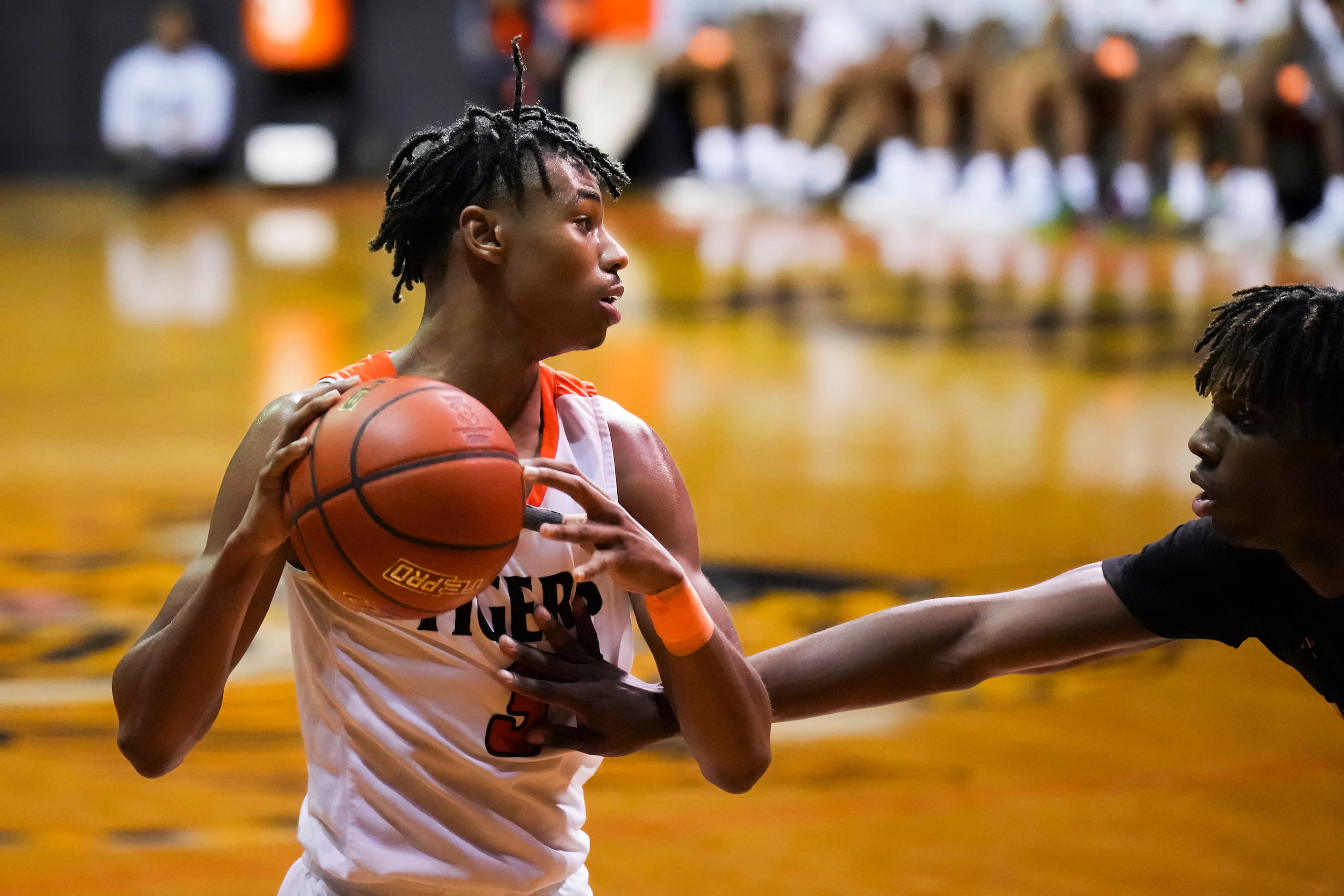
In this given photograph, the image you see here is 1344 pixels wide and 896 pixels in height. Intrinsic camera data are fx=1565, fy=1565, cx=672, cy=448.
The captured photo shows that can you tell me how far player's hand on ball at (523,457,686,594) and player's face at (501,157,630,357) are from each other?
0.63 feet

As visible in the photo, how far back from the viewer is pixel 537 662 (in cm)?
196

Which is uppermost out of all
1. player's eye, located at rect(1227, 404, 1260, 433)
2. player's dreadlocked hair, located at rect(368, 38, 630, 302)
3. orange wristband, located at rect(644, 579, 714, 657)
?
player's dreadlocked hair, located at rect(368, 38, 630, 302)

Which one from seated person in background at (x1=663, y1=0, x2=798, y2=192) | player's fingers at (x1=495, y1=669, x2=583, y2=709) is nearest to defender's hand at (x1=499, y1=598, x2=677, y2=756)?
player's fingers at (x1=495, y1=669, x2=583, y2=709)

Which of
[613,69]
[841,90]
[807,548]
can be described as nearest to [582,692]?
[807,548]

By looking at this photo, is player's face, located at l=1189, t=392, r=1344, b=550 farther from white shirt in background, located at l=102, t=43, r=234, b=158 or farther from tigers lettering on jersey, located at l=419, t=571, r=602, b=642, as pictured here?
white shirt in background, located at l=102, t=43, r=234, b=158

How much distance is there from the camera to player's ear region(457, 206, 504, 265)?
1.92m

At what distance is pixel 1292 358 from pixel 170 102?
60.1 ft

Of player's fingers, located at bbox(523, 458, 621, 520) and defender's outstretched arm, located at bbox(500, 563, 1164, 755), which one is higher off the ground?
player's fingers, located at bbox(523, 458, 621, 520)

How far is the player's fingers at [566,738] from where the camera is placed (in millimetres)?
1968

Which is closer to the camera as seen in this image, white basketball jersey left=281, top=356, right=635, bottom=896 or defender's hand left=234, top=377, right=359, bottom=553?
defender's hand left=234, top=377, right=359, bottom=553

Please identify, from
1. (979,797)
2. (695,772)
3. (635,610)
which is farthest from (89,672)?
(635,610)

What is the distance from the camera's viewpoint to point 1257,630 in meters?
2.15

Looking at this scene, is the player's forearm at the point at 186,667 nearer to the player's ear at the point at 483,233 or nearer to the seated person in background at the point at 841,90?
the player's ear at the point at 483,233

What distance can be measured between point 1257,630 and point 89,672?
309cm
